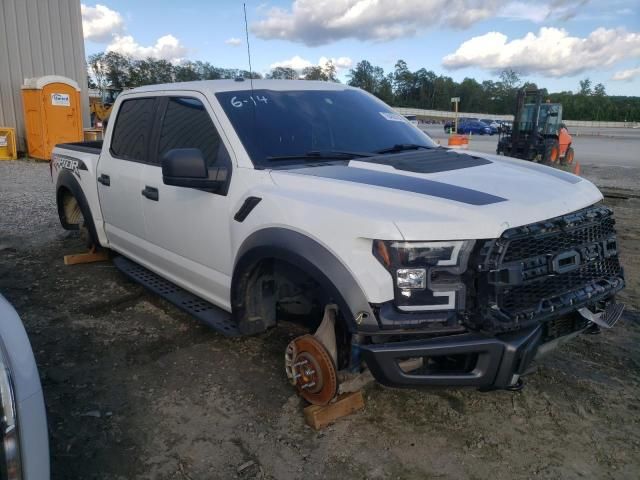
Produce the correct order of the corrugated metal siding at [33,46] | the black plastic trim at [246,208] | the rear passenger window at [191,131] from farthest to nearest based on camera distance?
1. the corrugated metal siding at [33,46]
2. the rear passenger window at [191,131]
3. the black plastic trim at [246,208]

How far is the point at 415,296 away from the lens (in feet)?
7.95

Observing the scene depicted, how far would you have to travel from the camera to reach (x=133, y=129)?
14.8 feet

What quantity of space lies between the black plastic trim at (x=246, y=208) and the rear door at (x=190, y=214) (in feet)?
0.46

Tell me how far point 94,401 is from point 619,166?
1937cm

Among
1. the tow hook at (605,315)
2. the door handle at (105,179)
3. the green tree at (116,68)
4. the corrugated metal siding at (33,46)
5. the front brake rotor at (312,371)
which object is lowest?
the front brake rotor at (312,371)

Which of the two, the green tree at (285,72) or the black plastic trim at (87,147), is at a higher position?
the green tree at (285,72)

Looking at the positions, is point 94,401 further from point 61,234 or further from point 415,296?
point 61,234

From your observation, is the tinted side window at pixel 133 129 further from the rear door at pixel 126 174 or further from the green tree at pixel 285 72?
the green tree at pixel 285 72

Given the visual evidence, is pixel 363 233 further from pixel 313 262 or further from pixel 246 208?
pixel 246 208

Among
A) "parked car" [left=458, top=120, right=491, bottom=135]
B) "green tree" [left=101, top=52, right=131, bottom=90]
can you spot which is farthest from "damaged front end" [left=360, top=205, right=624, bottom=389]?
"green tree" [left=101, top=52, right=131, bottom=90]

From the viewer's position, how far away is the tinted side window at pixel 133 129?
430 cm

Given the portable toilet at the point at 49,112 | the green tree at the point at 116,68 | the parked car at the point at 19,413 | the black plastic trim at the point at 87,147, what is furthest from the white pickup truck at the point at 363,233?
the green tree at the point at 116,68

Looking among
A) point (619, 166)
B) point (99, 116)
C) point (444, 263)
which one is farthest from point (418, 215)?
point (99, 116)

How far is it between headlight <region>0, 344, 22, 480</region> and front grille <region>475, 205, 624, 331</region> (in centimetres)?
182
